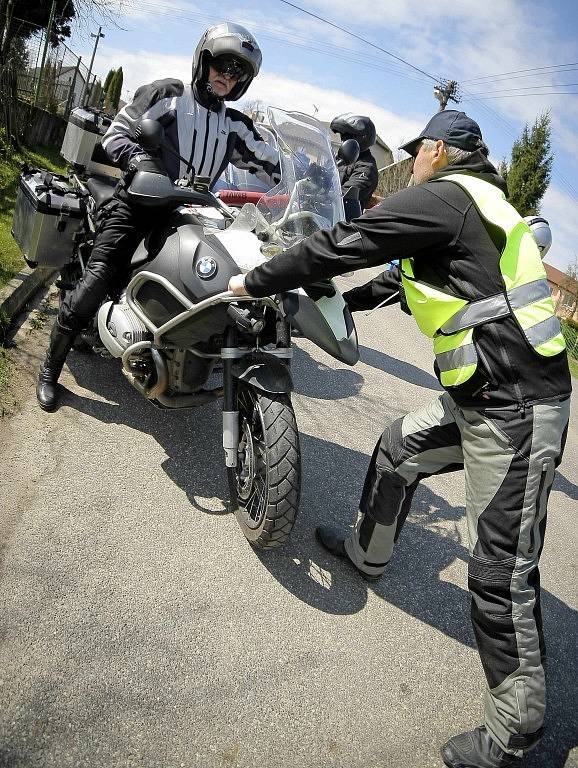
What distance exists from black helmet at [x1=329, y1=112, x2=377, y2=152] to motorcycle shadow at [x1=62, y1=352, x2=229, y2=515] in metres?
3.40

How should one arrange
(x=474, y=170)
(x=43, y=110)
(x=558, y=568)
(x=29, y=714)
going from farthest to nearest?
1. (x=43, y=110)
2. (x=558, y=568)
3. (x=474, y=170)
4. (x=29, y=714)

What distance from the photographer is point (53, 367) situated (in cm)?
372

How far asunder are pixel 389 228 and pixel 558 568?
8.75 ft

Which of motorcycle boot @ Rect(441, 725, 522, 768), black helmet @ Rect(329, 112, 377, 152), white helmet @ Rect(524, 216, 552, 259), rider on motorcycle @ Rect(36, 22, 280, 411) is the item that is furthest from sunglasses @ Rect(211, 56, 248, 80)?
motorcycle boot @ Rect(441, 725, 522, 768)

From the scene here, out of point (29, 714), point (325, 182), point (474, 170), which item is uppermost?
point (474, 170)

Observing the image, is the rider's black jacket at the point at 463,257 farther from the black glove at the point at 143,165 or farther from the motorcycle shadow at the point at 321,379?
the motorcycle shadow at the point at 321,379

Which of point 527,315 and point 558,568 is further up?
point 527,315

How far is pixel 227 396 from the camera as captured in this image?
9.47ft

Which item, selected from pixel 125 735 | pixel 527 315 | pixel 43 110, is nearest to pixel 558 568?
pixel 527 315

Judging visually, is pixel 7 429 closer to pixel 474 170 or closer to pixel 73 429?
pixel 73 429

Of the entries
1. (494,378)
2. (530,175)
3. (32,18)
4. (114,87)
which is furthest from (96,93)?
(494,378)

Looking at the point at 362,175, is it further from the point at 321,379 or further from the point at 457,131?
the point at 457,131

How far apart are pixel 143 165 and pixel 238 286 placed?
3.51ft

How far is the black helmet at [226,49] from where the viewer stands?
345 cm
